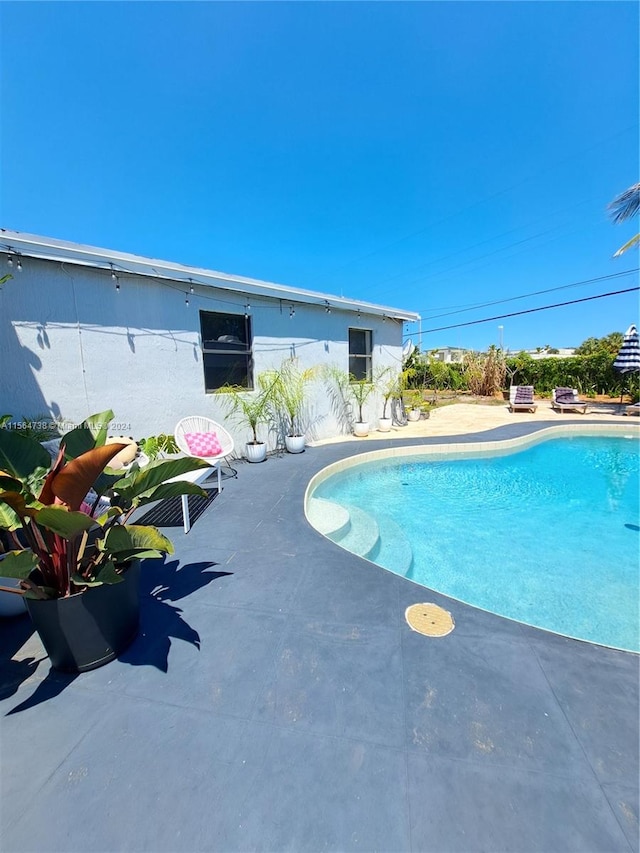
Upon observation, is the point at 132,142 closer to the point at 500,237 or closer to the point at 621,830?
the point at 621,830

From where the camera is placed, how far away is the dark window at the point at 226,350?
6459 millimetres

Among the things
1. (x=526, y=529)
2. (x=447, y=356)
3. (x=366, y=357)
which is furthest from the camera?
(x=447, y=356)

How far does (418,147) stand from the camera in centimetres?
1105

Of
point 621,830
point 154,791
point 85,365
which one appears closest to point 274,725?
point 154,791

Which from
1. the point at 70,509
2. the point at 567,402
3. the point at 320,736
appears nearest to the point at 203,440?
the point at 70,509

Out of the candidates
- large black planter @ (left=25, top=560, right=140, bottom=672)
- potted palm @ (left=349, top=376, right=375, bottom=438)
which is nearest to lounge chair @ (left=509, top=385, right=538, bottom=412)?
potted palm @ (left=349, top=376, right=375, bottom=438)

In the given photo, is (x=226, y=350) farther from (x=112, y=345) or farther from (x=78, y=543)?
(x=78, y=543)

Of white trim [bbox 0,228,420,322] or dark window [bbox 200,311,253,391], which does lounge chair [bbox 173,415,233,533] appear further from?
white trim [bbox 0,228,420,322]

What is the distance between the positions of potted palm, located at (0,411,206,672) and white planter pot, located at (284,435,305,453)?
5.38 metres

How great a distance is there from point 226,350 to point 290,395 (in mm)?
1677

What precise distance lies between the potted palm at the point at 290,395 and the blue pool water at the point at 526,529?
1.59 meters

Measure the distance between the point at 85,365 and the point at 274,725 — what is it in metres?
5.43

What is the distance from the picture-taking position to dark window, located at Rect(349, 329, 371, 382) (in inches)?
367

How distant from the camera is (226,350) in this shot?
264 inches
